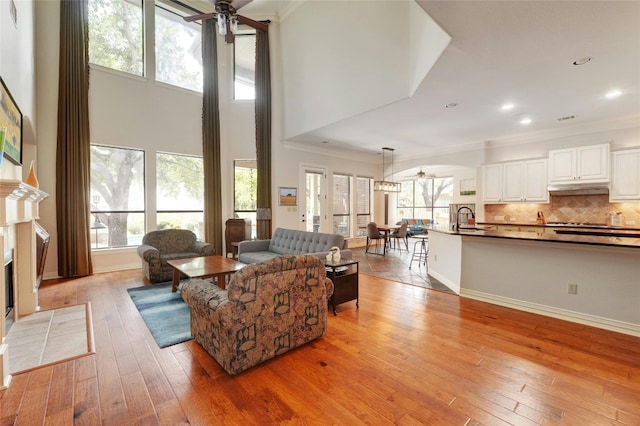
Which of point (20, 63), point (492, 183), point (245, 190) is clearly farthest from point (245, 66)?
point (492, 183)

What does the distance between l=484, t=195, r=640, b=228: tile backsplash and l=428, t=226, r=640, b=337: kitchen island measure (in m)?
2.91

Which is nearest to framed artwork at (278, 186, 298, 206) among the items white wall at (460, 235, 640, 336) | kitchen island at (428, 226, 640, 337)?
kitchen island at (428, 226, 640, 337)

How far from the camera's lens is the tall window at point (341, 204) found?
8.29 meters

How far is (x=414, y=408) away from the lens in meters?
1.78

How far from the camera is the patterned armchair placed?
206cm

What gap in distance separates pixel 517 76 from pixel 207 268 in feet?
15.1

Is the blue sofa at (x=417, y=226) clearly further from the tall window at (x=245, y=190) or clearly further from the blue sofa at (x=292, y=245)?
the blue sofa at (x=292, y=245)

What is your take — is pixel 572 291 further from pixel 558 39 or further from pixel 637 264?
pixel 558 39

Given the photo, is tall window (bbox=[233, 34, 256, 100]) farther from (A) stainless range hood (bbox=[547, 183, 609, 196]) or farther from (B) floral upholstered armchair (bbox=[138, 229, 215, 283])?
(A) stainless range hood (bbox=[547, 183, 609, 196])

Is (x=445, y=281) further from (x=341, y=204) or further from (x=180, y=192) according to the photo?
(x=180, y=192)

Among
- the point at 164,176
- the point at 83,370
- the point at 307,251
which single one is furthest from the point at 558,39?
the point at 164,176

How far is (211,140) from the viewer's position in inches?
253

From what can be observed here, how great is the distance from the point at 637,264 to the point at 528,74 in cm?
236

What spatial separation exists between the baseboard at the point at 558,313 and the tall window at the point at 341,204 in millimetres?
4715
